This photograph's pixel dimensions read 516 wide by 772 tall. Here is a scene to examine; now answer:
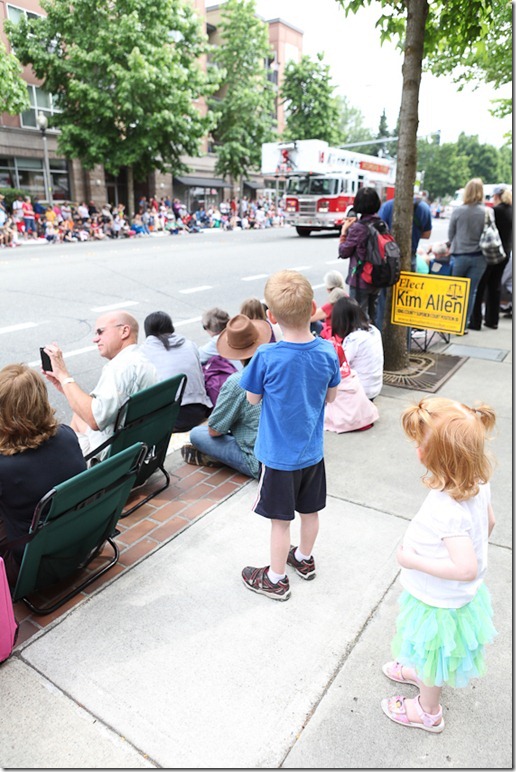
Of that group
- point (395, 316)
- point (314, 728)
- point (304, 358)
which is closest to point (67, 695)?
point (314, 728)

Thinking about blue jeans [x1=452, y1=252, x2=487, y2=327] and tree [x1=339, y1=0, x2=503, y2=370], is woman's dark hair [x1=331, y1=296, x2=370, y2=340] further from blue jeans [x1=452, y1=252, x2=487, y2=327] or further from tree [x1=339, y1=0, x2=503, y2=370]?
blue jeans [x1=452, y1=252, x2=487, y2=327]

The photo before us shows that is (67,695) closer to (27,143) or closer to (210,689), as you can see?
(210,689)

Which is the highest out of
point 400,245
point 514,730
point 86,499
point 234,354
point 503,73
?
point 503,73

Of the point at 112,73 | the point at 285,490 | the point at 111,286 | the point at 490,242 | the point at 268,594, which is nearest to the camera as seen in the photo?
the point at 285,490

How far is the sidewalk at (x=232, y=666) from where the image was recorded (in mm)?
2172

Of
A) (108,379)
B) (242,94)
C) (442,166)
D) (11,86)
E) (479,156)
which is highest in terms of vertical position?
(479,156)

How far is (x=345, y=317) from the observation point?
5.32 metres

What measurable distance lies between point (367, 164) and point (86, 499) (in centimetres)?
3285

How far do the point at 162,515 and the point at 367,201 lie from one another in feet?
12.8

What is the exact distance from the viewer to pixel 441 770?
211 cm

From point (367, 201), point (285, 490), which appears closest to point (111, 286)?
point (367, 201)

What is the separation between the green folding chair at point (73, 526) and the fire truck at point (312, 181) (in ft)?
81.1

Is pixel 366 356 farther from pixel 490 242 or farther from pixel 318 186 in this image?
pixel 318 186

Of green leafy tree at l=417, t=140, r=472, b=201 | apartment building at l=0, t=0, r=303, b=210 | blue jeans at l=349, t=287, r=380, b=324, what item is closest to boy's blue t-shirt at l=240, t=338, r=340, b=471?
blue jeans at l=349, t=287, r=380, b=324
